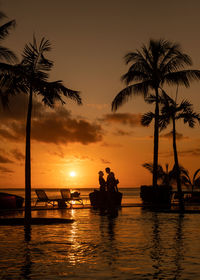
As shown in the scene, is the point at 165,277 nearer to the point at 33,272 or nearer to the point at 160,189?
the point at 33,272

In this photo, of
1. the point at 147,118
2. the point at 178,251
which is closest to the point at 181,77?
the point at 147,118

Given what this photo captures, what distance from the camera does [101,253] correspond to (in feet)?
31.9

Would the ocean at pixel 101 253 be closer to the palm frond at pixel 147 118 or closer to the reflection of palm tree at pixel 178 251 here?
the reflection of palm tree at pixel 178 251

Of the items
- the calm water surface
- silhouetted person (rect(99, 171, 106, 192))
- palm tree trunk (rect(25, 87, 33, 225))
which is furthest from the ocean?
silhouetted person (rect(99, 171, 106, 192))

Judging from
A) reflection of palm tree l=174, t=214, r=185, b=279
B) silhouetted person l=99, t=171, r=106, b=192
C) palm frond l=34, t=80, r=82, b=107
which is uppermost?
palm frond l=34, t=80, r=82, b=107

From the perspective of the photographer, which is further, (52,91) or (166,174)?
(166,174)

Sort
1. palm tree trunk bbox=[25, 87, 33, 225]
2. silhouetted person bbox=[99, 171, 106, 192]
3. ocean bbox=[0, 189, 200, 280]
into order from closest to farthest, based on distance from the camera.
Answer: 1. ocean bbox=[0, 189, 200, 280]
2. palm tree trunk bbox=[25, 87, 33, 225]
3. silhouetted person bbox=[99, 171, 106, 192]

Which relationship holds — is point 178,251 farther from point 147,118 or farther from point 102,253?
point 147,118

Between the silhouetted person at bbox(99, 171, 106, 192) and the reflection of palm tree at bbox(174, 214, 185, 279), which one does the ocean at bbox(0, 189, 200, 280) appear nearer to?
the reflection of palm tree at bbox(174, 214, 185, 279)

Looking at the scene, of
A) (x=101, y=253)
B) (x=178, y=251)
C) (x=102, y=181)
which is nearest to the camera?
(x=101, y=253)

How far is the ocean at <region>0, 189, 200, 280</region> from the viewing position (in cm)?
752

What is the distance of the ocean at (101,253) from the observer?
752cm

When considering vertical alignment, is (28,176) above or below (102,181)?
above

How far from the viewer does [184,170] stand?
37062 mm
